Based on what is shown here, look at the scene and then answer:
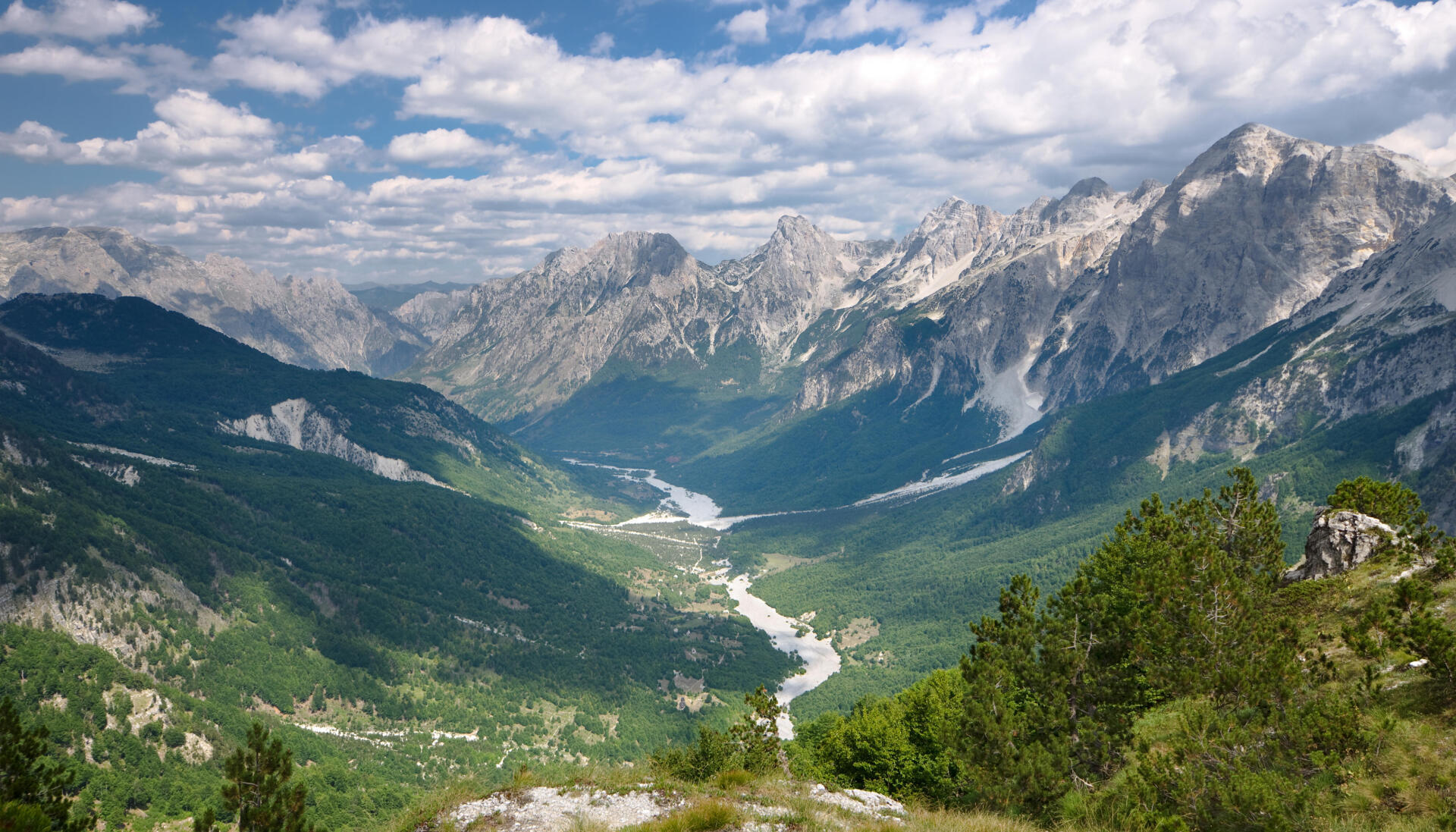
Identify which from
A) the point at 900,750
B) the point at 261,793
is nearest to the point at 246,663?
the point at 900,750

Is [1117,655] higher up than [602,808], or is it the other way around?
[1117,655]

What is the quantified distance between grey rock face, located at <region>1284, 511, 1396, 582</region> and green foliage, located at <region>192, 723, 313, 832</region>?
5873cm

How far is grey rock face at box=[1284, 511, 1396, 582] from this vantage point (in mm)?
49625

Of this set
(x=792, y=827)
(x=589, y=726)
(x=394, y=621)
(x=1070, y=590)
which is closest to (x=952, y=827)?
(x=792, y=827)

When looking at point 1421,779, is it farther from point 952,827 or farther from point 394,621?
point 394,621

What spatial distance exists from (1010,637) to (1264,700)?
576 inches

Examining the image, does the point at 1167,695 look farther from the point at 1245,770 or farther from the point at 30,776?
the point at 30,776

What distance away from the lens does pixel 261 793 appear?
32.0m

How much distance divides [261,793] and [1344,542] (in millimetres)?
62616

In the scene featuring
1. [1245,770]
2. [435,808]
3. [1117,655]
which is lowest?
[435,808]

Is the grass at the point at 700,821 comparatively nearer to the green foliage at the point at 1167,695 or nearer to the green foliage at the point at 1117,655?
the green foliage at the point at 1167,695

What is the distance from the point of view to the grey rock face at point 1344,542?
163ft

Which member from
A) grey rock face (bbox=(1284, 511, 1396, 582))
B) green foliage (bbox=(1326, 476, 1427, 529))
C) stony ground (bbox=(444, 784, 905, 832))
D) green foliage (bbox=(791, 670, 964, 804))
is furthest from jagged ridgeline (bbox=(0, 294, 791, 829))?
green foliage (bbox=(1326, 476, 1427, 529))

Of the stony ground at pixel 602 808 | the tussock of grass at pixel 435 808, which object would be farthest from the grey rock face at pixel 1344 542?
the tussock of grass at pixel 435 808
